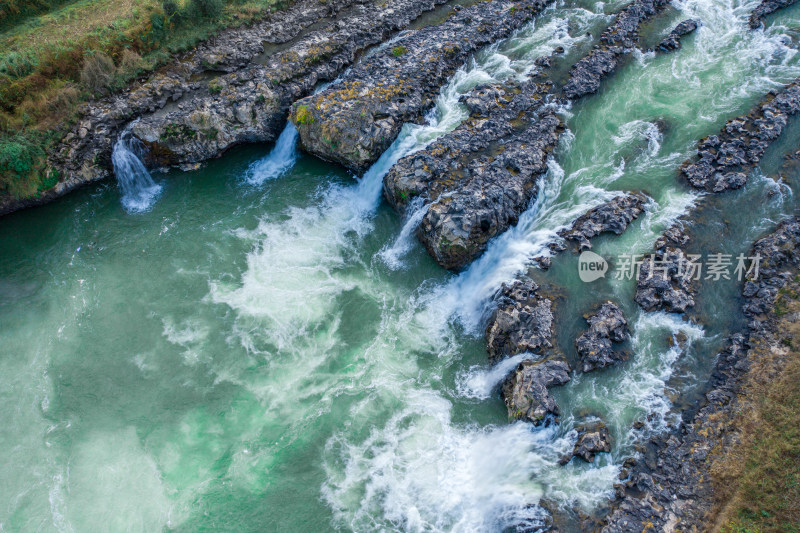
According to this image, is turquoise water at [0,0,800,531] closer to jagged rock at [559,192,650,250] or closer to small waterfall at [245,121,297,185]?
small waterfall at [245,121,297,185]

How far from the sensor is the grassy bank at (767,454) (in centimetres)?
1237

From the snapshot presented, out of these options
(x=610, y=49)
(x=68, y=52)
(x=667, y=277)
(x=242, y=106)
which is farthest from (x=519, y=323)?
(x=68, y=52)

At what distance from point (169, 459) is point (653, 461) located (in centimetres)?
1543

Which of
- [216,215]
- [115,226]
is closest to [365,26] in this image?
[216,215]

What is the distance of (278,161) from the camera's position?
23734 millimetres

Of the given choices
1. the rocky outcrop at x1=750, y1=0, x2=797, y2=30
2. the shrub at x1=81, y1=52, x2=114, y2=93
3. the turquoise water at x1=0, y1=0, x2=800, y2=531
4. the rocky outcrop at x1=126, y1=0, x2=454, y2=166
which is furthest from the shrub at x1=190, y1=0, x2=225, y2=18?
the rocky outcrop at x1=750, y1=0, x2=797, y2=30

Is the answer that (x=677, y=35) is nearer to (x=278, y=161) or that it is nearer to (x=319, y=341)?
(x=278, y=161)

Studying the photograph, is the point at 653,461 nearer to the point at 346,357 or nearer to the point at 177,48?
the point at 346,357

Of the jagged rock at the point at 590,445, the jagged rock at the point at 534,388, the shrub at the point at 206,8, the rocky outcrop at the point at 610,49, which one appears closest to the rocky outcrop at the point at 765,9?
the rocky outcrop at the point at 610,49

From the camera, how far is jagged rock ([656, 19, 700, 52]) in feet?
85.7

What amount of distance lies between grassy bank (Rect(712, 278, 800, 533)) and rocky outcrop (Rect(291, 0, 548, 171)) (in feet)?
57.7

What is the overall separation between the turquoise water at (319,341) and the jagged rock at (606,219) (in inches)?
17.9

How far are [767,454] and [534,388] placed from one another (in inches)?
265

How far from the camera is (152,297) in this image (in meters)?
19.0
